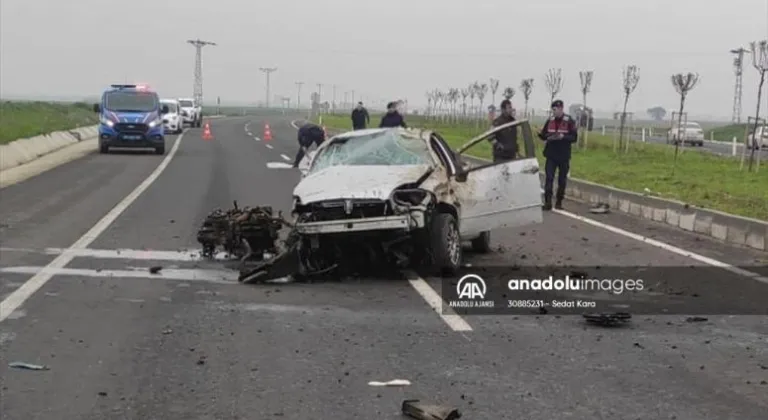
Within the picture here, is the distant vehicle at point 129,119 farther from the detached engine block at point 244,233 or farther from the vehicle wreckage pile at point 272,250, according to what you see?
the detached engine block at point 244,233

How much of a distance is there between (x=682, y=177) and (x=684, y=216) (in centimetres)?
837

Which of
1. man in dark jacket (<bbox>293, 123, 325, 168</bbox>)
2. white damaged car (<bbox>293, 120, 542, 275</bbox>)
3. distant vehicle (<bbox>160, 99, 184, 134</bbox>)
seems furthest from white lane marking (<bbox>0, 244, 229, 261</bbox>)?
distant vehicle (<bbox>160, 99, 184, 134</bbox>)

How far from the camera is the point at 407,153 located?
11398 millimetres

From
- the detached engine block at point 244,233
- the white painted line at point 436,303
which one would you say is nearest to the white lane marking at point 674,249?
the white painted line at point 436,303

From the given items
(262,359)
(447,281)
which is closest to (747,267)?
(447,281)

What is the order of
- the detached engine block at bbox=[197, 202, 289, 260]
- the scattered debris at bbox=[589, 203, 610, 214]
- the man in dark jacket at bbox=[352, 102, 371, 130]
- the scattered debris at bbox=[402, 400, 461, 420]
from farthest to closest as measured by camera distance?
the man in dark jacket at bbox=[352, 102, 371, 130] → the scattered debris at bbox=[589, 203, 610, 214] → the detached engine block at bbox=[197, 202, 289, 260] → the scattered debris at bbox=[402, 400, 461, 420]

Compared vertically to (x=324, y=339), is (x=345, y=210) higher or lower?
higher

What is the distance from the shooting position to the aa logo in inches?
379

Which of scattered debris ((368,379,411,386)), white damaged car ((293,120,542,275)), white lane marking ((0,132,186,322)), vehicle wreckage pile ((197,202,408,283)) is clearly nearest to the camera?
scattered debris ((368,379,411,386))

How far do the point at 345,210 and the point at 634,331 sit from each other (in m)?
3.28

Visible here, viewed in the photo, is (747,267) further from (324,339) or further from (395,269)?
(324,339)

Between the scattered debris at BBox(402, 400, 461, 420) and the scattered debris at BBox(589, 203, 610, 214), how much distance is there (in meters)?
12.6

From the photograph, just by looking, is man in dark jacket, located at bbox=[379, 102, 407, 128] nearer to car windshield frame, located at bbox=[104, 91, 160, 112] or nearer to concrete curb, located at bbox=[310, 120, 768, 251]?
concrete curb, located at bbox=[310, 120, 768, 251]

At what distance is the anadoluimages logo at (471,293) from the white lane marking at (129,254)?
2990mm
